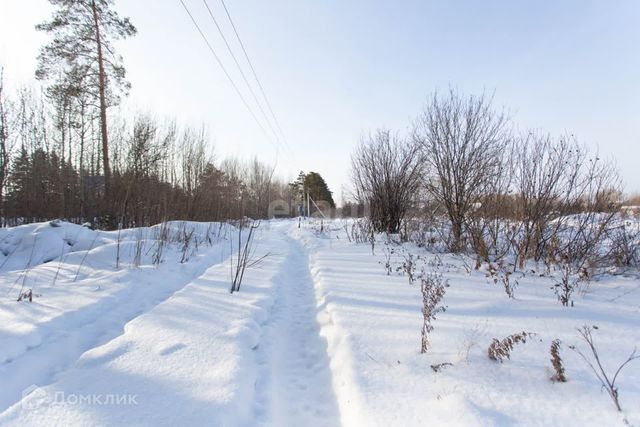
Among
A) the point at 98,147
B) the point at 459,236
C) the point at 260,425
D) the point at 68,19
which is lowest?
the point at 260,425

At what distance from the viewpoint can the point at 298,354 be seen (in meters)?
2.49

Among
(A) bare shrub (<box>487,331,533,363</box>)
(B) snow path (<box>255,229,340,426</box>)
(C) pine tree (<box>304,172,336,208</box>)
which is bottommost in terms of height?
(B) snow path (<box>255,229,340,426</box>)

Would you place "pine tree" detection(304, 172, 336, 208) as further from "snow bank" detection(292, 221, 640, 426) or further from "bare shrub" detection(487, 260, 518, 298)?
"snow bank" detection(292, 221, 640, 426)

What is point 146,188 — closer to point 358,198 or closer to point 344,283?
point 358,198

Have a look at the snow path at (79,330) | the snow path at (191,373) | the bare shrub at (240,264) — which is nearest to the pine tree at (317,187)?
the bare shrub at (240,264)

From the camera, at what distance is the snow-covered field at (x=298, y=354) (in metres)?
1.56

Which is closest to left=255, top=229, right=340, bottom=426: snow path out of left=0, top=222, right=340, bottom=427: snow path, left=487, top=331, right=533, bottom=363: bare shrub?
left=0, top=222, right=340, bottom=427: snow path

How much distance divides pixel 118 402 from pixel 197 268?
411 centimetres

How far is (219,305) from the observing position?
3.35m

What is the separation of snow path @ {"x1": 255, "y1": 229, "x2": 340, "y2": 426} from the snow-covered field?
0.01 meters

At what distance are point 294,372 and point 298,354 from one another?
0.96 feet

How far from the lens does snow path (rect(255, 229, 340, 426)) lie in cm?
172

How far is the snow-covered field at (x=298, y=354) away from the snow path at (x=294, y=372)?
1 centimetres

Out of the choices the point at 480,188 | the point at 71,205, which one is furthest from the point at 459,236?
the point at 71,205
